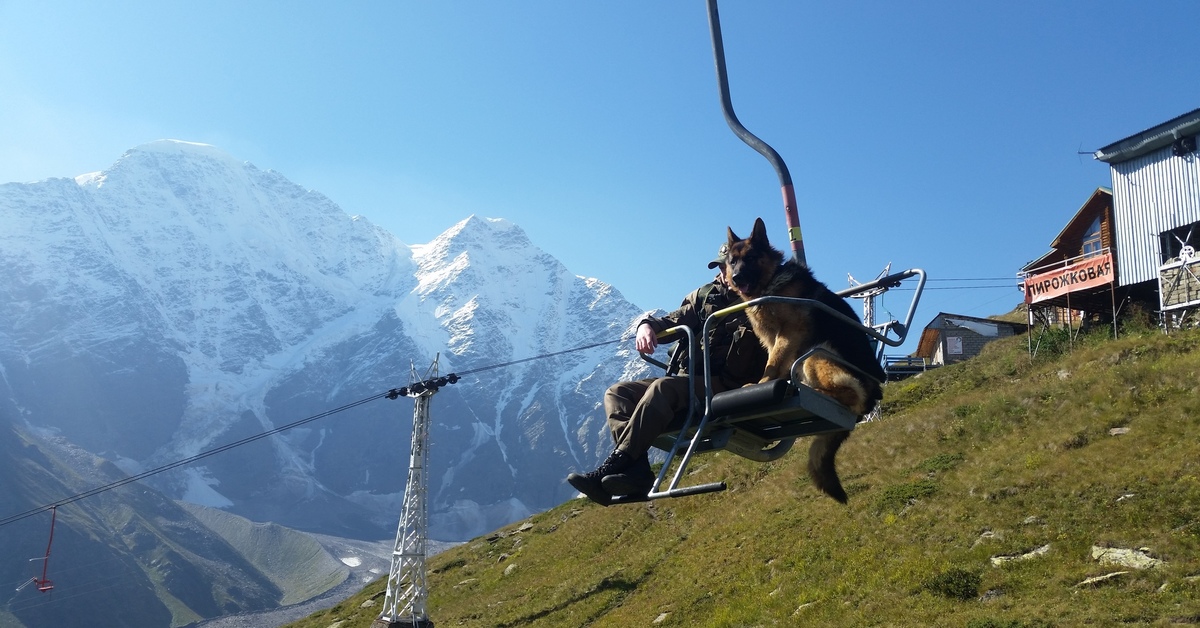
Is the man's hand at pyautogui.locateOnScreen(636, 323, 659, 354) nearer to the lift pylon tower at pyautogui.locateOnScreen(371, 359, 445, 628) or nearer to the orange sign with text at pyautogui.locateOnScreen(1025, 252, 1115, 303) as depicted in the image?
the lift pylon tower at pyautogui.locateOnScreen(371, 359, 445, 628)

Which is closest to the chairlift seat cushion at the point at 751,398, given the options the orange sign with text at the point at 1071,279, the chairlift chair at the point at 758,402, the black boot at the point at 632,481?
the chairlift chair at the point at 758,402

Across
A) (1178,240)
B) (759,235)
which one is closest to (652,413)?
(759,235)

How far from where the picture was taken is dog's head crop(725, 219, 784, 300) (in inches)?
283

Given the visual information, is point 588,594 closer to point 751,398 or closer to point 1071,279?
point 751,398

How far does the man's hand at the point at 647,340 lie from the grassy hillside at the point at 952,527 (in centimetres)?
948

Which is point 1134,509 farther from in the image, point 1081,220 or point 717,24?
point 1081,220

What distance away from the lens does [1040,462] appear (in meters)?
20.9

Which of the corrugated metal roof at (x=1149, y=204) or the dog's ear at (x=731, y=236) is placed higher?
the corrugated metal roof at (x=1149, y=204)

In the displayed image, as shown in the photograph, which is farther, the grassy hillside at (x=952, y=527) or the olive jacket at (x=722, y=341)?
the grassy hillside at (x=952, y=527)

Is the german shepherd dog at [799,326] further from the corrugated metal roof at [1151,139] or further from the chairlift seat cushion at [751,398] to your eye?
the corrugated metal roof at [1151,139]

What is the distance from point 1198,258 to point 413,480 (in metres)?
30.1

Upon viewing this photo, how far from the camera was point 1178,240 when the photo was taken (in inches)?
1324

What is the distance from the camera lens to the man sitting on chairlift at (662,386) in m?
7.37

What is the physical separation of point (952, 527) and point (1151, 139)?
22893mm
